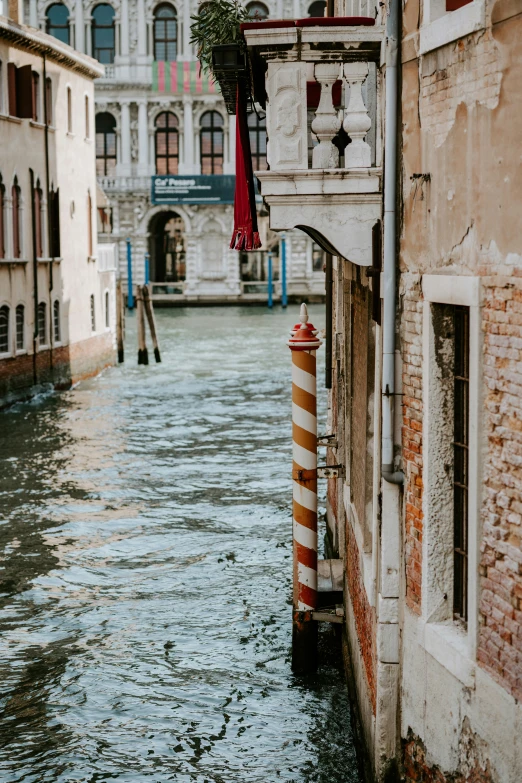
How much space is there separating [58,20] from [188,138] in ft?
21.0

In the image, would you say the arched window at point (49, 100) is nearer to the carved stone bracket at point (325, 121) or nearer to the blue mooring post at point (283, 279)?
the carved stone bracket at point (325, 121)

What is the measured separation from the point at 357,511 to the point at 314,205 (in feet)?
6.30

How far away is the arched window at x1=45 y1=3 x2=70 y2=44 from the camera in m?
45.4

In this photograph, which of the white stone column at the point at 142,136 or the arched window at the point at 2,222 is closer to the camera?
the arched window at the point at 2,222

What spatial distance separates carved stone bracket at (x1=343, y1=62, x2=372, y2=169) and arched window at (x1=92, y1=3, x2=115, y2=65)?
42.5 m

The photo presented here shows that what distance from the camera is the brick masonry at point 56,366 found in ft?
64.1

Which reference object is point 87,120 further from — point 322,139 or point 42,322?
point 322,139

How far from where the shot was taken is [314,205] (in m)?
5.16

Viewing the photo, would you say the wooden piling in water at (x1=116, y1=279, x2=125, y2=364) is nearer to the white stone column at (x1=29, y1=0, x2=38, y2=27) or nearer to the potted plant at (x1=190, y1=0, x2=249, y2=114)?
the potted plant at (x1=190, y1=0, x2=249, y2=114)

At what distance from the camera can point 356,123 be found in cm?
511

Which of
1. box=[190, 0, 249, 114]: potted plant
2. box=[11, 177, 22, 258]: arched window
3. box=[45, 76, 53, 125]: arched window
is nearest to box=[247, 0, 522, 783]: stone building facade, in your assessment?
box=[190, 0, 249, 114]: potted plant

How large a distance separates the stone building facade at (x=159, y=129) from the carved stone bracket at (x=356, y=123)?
39.8 meters

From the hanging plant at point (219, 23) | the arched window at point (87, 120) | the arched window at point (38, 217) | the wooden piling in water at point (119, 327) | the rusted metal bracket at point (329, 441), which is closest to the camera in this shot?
the hanging plant at point (219, 23)

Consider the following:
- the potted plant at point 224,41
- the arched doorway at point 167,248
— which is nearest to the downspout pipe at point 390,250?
the potted plant at point 224,41
